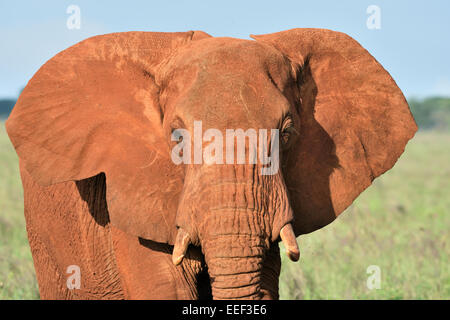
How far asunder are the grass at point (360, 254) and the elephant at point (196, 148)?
3.06 meters

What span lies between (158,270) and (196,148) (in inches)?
37.3

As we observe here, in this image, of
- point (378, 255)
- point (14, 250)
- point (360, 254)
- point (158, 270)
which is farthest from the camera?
point (14, 250)

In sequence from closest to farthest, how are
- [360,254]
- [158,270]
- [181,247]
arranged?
[181,247]
[158,270]
[360,254]

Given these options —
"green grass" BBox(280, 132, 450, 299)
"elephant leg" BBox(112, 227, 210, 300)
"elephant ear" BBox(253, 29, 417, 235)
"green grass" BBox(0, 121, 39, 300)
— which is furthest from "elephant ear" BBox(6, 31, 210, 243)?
"green grass" BBox(280, 132, 450, 299)

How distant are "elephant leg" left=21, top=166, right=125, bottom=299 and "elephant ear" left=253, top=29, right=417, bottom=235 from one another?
4.26ft

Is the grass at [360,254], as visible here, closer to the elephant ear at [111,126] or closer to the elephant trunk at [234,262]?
the elephant ear at [111,126]

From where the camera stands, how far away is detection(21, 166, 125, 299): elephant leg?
553 centimetres

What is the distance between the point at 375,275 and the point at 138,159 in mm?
4015

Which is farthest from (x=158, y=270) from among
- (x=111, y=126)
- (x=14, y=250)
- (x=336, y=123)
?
(x=14, y=250)

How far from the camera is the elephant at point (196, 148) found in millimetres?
4438

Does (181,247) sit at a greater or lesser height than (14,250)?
greater

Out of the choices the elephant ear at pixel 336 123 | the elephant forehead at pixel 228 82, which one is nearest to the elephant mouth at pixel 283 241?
the elephant forehead at pixel 228 82

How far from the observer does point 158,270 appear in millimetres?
5059

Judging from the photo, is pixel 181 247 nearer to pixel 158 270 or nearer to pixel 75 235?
pixel 158 270
